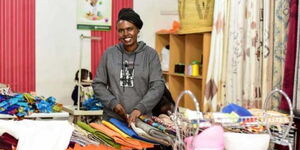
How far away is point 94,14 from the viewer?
4.91 metres

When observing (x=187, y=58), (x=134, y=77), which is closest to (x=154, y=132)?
(x=134, y=77)

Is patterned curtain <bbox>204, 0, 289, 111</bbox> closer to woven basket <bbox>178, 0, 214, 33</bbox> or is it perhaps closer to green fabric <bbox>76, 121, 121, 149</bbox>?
woven basket <bbox>178, 0, 214, 33</bbox>

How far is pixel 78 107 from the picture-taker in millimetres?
4301

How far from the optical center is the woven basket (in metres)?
3.88

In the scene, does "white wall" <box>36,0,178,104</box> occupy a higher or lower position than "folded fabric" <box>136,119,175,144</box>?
higher

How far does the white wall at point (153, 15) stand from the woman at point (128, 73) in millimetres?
2423

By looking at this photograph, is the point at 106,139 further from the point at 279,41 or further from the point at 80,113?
the point at 80,113

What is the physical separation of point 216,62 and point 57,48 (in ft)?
6.71

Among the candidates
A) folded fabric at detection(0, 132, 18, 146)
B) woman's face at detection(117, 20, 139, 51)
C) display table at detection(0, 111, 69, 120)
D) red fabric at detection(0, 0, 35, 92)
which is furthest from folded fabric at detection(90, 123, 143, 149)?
red fabric at detection(0, 0, 35, 92)

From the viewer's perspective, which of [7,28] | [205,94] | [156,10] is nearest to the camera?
[205,94]

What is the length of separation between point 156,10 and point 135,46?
8.37ft

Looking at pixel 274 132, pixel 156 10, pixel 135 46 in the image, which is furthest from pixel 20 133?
pixel 156 10

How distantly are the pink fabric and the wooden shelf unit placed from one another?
2.53 m

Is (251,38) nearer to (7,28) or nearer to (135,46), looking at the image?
(135,46)
